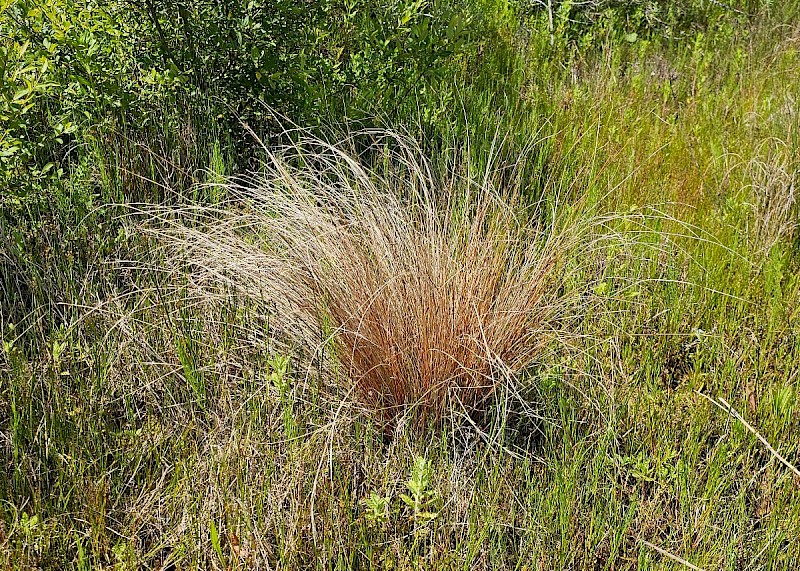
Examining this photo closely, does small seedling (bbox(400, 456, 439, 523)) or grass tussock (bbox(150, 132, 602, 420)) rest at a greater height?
grass tussock (bbox(150, 132, 602, 420))

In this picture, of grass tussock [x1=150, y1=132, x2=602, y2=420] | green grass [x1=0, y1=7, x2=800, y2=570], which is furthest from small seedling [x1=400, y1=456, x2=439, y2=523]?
grass tussock [x1=150, y1=132, x2=602, y2=420]

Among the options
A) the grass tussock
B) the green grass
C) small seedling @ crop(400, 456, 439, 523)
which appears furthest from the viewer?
the grass tussock

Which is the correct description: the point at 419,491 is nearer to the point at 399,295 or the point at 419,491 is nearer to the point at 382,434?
the point at 382,434

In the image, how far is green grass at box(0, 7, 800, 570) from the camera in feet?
5.98

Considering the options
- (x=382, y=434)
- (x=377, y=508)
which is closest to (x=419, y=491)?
(x=377, y=508)

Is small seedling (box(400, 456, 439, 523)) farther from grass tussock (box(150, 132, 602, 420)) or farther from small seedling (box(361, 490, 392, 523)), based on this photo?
grass tussock (box(150, 132, 602, 420))

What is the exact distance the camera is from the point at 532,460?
2.10 metres

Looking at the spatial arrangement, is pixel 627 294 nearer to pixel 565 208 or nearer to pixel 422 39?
pixel 565 208

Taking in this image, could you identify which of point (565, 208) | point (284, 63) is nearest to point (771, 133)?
point (565, 208)

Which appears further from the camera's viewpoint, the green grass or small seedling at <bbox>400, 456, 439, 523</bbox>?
the green grass

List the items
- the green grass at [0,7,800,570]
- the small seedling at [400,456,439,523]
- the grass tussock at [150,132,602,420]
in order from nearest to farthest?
1. the small seedling at [400,456,439,523]
2. the green grass at [0,7,800,570]
3. the grass tussock at [150,132,602,420]

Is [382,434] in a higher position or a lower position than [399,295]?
lower

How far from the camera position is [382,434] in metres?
2.13

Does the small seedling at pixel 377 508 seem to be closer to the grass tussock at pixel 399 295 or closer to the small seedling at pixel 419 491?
the small seedling at pixel 419 491
